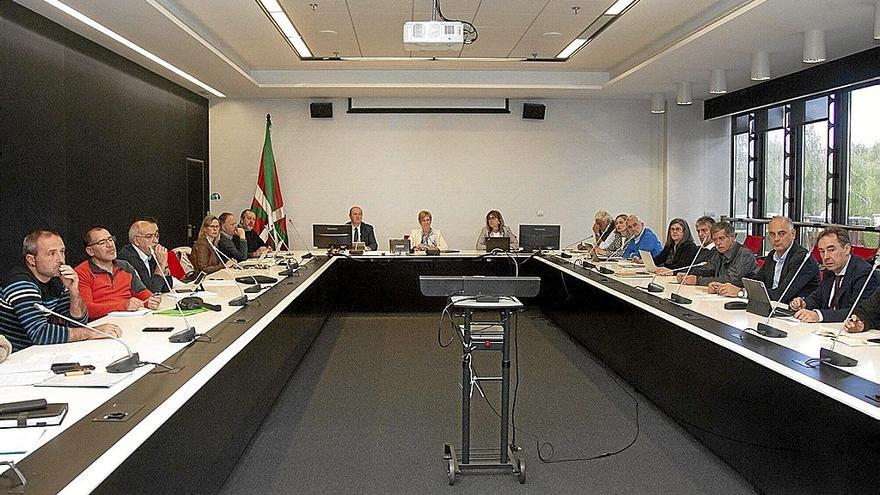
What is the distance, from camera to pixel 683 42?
7109 millimetres

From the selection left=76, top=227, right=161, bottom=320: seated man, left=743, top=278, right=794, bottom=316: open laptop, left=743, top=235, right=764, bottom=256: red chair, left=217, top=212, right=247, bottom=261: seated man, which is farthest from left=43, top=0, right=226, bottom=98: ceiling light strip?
left=743, top=235, right=764, bottom=256: red chair

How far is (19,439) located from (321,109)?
9.16 meters

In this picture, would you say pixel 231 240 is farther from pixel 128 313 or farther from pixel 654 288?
pixel 654 288

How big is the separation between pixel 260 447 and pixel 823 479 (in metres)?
2.68

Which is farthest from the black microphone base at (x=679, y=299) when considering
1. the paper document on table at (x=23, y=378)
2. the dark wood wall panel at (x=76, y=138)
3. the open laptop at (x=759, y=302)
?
the dark wood wall panel at (x=76, y=138)

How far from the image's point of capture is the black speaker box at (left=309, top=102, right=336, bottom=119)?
10922mm

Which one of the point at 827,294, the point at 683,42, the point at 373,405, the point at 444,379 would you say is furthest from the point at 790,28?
the point at 373,405

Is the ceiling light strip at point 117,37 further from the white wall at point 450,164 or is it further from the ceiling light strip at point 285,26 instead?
the white wall at point 450,164

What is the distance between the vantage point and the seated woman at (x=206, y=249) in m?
6.85

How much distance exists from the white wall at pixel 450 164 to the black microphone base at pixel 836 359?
8.26 meters

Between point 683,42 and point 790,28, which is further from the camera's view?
point 683,42

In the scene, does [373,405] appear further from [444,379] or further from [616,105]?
[616,105]

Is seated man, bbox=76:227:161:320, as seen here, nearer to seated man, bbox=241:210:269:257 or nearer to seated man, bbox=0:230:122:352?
seated man, bbox=0:230:122:352

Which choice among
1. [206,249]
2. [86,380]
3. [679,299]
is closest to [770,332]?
[679,299]
